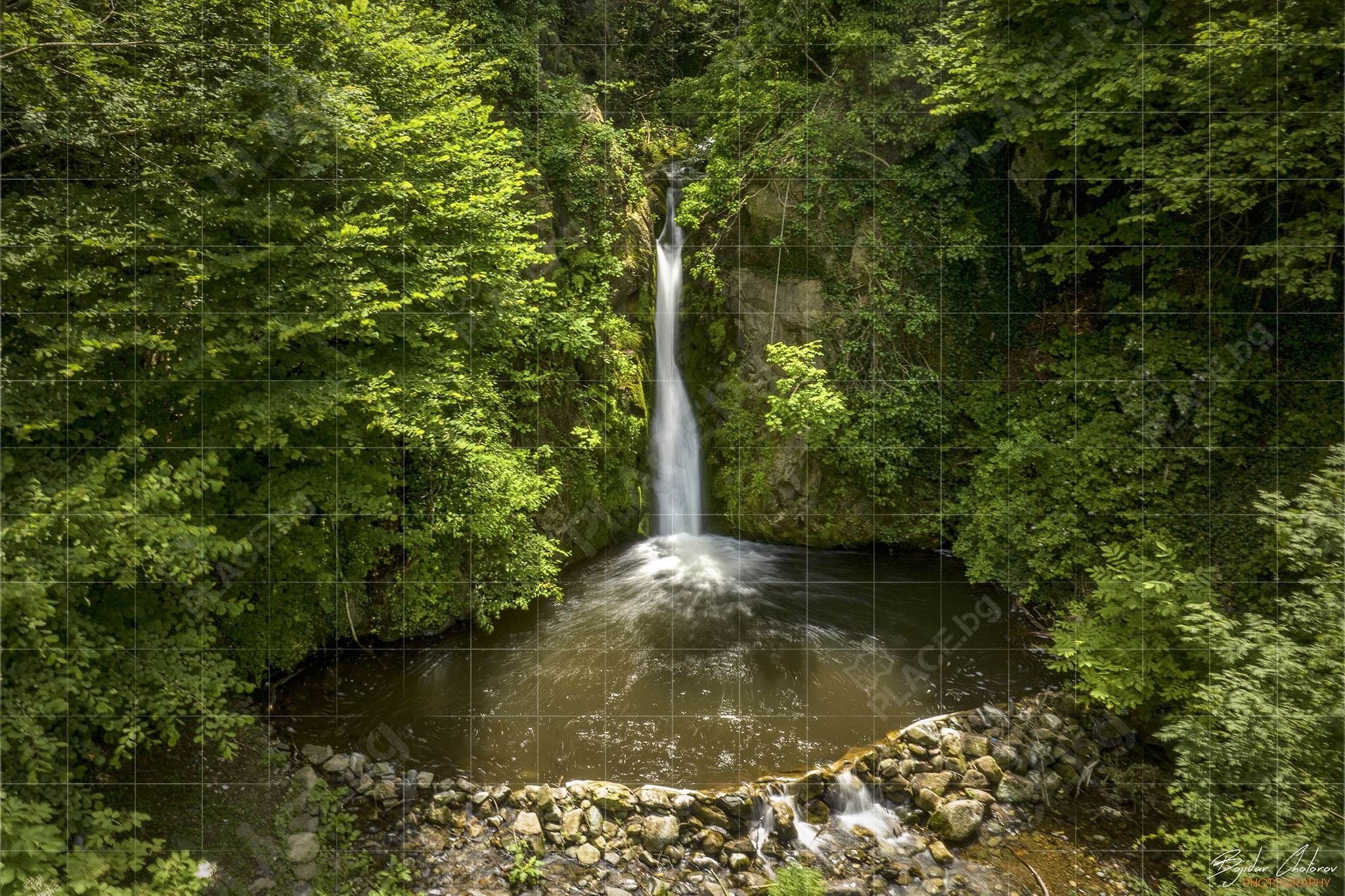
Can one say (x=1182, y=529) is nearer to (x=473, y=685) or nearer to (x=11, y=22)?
(x=473, y=685)

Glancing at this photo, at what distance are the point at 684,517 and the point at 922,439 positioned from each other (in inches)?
141

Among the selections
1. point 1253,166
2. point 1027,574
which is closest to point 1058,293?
point 1253,166

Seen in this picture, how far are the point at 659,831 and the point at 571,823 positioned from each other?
73cm

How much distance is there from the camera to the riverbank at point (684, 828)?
13.6ft

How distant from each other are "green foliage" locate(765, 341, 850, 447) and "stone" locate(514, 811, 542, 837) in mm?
4681

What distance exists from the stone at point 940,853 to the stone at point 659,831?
1.73 m

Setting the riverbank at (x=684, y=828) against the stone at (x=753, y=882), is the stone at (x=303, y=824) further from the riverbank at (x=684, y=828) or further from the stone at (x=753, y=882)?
the stone at (x=753, y=882)

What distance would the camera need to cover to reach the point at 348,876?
411cm

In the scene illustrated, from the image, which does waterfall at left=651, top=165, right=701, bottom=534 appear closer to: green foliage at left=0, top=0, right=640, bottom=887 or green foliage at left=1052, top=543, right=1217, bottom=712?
green foliage at left=0, top=0, right=640, bottom=887

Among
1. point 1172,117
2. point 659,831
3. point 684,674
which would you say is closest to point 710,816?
point 659,831

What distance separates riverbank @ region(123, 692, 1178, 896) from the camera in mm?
4141

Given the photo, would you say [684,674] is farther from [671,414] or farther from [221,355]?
[221,355]
